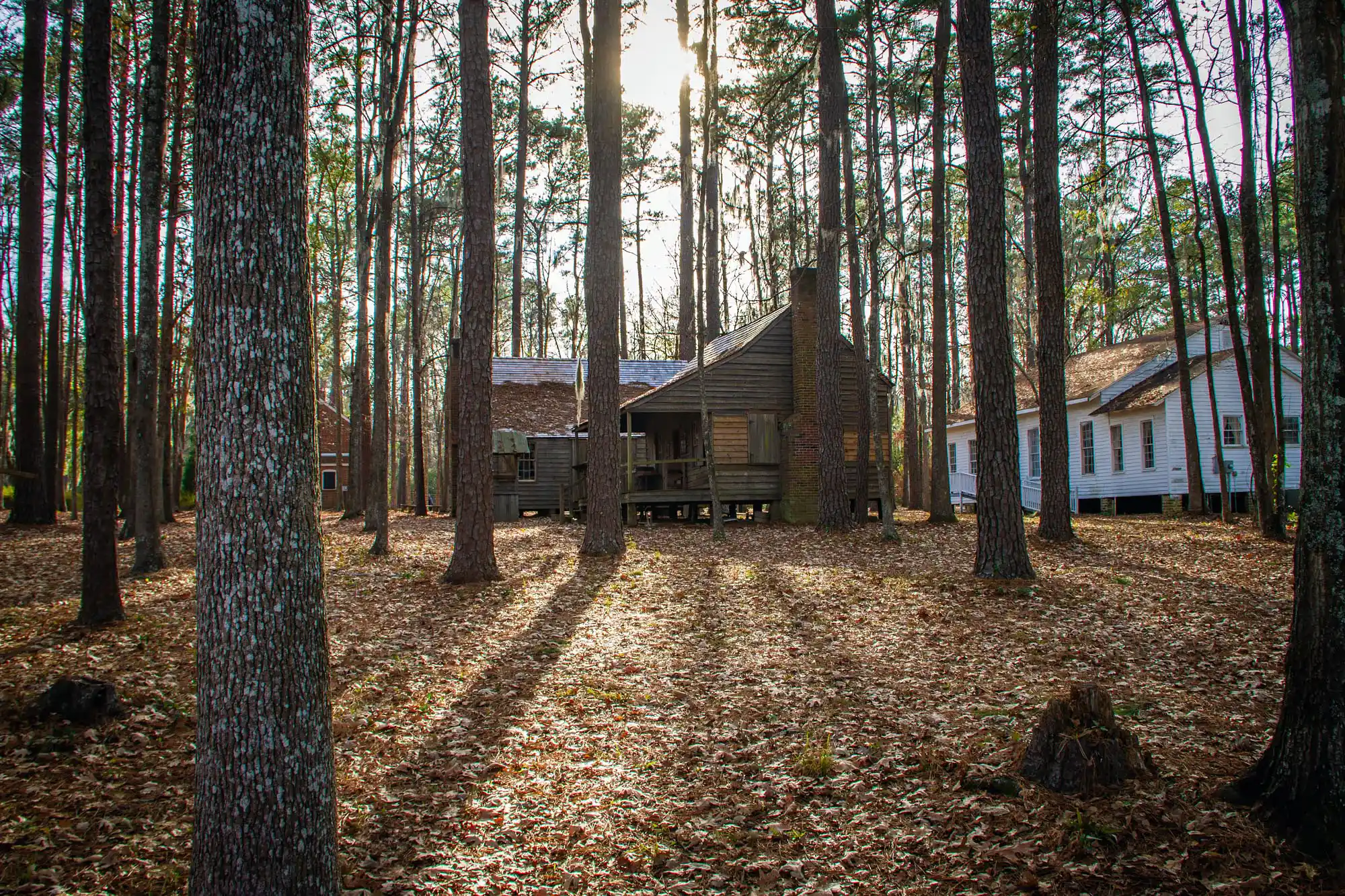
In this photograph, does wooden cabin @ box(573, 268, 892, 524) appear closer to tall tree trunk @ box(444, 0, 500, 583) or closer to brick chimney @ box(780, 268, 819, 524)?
brick chimney @ box(780, 268, 819, 524)

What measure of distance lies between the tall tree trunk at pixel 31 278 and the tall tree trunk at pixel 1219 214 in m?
21.6

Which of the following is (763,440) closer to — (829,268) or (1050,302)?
(829,268)

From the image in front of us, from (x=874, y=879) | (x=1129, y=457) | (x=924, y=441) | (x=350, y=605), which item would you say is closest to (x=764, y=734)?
(x=874, y=879)

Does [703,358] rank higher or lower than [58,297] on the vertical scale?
lower

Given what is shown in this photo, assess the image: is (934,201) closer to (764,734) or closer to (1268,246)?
(764,734)

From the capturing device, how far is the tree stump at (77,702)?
491cm

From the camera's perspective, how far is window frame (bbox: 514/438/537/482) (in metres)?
27.7

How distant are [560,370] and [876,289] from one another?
16.8 m

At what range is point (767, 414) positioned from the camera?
2202 cm

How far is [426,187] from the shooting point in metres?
29.9

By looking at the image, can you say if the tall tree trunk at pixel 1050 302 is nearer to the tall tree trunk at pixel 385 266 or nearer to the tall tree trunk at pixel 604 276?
the tall tree trunk at pixel 604 276

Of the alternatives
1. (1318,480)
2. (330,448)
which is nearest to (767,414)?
(1318,480)

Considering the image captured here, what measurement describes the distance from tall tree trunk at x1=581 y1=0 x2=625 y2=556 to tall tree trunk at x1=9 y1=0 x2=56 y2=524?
35.4 feet

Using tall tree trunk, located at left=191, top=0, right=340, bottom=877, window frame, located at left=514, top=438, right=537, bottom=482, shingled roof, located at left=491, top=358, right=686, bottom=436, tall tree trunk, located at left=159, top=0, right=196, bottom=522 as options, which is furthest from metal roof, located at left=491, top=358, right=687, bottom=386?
tall tree trunk, located at left=191, top=0, right=340, bottom=877
